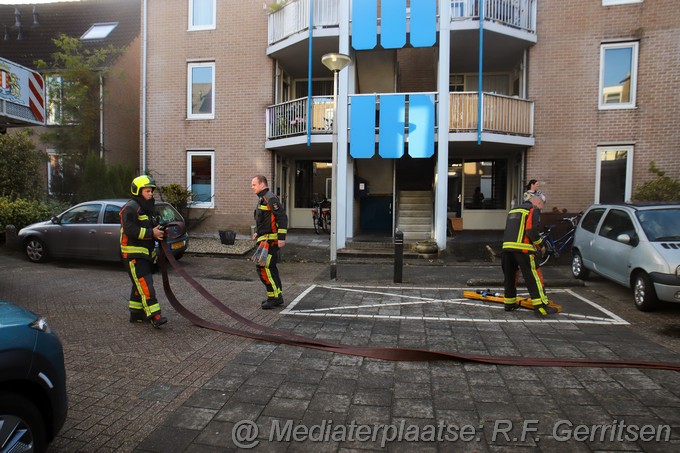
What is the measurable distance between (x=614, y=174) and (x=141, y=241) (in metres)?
12.8

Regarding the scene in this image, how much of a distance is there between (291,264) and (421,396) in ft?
25.1

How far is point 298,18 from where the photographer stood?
43.2ft

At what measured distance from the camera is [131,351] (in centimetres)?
468

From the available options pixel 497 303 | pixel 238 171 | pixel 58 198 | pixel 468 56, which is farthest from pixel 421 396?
pixel 58 198

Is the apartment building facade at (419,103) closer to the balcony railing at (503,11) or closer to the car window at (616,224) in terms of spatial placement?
the balcony railing at (503,11)

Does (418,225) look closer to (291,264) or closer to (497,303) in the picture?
(291,264)

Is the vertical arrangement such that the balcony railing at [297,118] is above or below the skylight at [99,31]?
below

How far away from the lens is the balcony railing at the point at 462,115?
12211mm

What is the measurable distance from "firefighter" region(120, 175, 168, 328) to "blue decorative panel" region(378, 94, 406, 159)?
757 centimetres

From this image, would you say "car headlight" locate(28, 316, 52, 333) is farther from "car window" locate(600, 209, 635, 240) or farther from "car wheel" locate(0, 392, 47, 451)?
"car window" locate(600, 209, 635, 240)

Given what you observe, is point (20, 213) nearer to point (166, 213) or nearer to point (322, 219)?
point (166, 213)

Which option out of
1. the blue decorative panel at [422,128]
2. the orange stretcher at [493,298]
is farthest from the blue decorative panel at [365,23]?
the orange stretcher at [493,298]

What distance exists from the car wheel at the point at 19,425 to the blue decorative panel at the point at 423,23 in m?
11.6

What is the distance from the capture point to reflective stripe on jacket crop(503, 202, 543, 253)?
6176 millimetres
